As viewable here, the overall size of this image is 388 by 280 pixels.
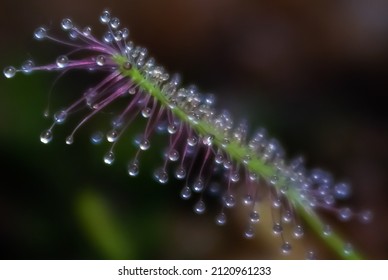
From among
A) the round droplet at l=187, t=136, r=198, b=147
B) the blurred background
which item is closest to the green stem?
the round droplet at l=187, t=136, r=198, b=147

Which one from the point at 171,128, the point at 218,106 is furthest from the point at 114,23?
the point at 218,106

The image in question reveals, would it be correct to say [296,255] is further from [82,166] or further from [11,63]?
[11,63]

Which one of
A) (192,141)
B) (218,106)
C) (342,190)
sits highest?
(218,106)

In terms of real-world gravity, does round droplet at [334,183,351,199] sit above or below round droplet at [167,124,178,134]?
above

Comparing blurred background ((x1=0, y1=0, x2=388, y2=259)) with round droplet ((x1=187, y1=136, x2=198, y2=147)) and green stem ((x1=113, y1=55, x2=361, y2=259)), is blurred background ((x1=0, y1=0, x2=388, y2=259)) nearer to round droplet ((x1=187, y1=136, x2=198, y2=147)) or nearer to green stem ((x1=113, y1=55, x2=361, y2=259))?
green stem ((x1=113, y1=55, x2=361, y2=259))

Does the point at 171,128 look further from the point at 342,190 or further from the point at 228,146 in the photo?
the point at 342,190
